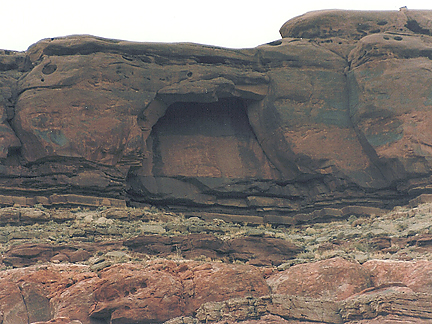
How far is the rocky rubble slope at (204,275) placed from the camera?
22.9 meters

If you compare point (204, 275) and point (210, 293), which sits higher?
point (204, 275)

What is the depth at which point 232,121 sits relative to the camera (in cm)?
3856

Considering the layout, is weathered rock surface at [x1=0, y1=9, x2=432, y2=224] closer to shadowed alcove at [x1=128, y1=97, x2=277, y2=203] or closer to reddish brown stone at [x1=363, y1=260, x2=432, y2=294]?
shadowed alcove at [x1=128, y1=97, x2=277, y2=203]

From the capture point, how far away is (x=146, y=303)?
76.1 ft

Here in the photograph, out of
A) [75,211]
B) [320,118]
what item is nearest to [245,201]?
[320,118]

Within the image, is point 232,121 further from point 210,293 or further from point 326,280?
point 210,293

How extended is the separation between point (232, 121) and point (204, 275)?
1489cm

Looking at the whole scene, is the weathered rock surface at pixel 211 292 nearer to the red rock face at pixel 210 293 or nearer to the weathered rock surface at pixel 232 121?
the red rock face at pixel 210 293

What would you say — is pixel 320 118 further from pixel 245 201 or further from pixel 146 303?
pixel 146 303

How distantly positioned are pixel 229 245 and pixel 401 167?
941cm

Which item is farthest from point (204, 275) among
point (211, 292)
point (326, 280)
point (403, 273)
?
point (403, 273)

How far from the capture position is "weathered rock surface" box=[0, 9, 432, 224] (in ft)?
112

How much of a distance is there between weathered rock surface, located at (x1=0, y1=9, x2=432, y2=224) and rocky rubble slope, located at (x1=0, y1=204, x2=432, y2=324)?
4426mm

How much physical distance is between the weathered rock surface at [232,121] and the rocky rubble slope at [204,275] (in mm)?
4426
